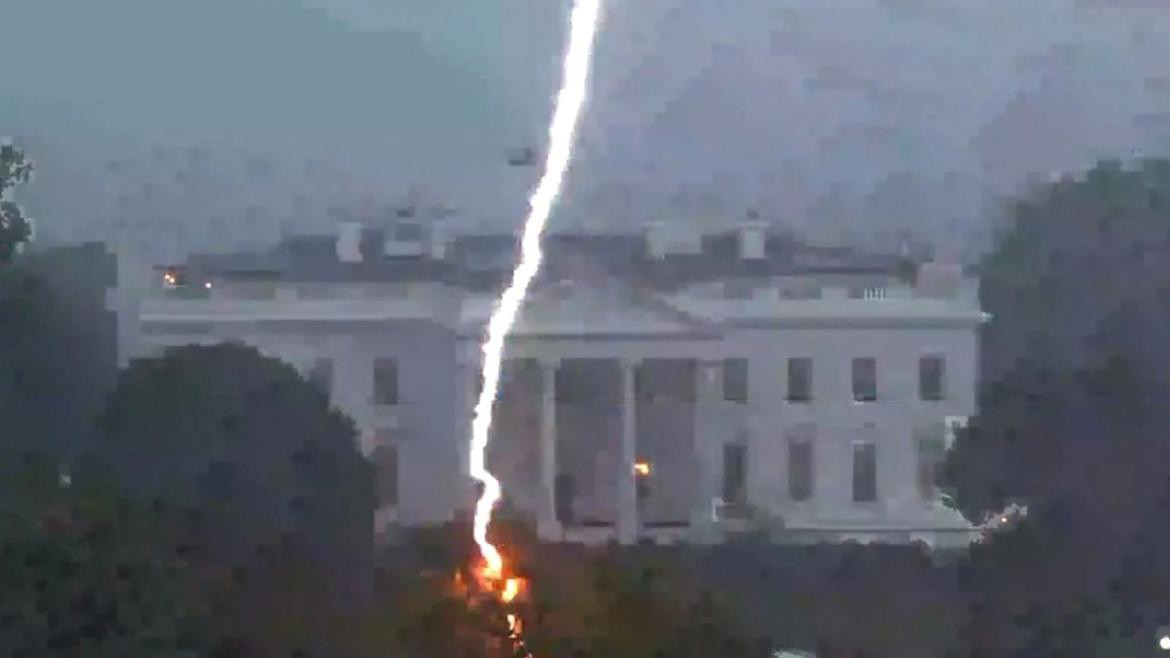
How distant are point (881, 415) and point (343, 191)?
111cm

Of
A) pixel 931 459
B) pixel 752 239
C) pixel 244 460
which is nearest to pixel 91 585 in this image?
pixel 244 460

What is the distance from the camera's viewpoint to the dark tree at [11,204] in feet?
9.96

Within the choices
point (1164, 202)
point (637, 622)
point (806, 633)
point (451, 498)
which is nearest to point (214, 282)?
point (451, 498)

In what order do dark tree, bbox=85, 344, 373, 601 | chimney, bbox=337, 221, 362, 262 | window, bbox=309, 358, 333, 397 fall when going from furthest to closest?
chimney, bbox=337, 221, 362, 262 → window, bbox=309, 358, 333, 397 → dark tree, bbox=85, 344, 373, 601

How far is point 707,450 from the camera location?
3156 millimetres

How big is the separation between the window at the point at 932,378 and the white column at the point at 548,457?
0.69 m

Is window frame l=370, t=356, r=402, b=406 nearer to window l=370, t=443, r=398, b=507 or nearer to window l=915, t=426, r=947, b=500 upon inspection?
window l=370, t=443, r=398, b=507

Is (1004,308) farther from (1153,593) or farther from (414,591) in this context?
(414,591)

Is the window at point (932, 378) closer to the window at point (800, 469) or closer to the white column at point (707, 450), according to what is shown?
the window at point (800, 469)

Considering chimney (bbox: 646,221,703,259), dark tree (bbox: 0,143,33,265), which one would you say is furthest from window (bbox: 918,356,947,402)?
dark tree (bbox: 0,143,33,265)

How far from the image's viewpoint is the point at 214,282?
3.11 m

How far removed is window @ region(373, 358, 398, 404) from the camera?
302 cm

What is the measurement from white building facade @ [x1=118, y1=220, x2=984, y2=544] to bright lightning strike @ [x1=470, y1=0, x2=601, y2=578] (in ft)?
0.09

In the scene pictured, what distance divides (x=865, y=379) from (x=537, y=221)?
2.27ft
